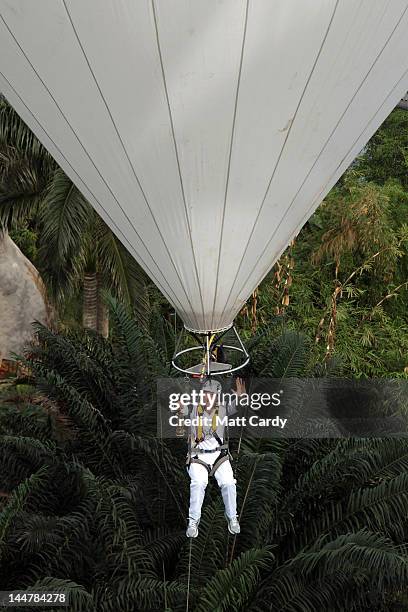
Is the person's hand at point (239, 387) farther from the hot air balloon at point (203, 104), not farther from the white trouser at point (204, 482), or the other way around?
the hot air balloon at point (203, 104)

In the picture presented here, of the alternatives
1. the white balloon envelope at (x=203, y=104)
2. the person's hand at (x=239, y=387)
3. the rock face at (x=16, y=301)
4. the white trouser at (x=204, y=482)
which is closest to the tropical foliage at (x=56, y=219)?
the rock face at (x=16, y=301)

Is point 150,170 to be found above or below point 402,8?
below

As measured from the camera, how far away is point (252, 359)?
23.6ft

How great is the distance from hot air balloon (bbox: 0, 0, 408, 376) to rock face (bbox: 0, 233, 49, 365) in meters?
6.76

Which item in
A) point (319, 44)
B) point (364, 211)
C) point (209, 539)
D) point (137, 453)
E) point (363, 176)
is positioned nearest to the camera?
point (319, 44)

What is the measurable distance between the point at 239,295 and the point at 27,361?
3558 millimetres

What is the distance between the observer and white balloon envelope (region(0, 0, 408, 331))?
8.30 feet

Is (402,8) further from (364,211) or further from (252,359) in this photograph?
(364,211)

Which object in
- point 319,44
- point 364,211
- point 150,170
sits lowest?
point 150,170

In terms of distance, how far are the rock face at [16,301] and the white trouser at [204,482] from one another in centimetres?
667

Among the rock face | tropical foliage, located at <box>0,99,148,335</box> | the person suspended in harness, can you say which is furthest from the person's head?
the rock face

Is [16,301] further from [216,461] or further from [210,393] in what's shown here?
[210,393]

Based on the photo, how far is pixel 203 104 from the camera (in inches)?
110

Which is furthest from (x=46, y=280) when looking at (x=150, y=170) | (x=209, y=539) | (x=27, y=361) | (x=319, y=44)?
(x=319, y=44)
